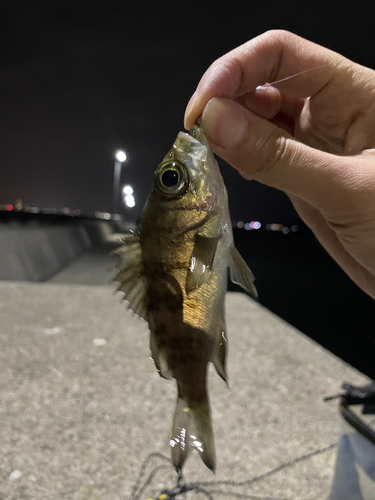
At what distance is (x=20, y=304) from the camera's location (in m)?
3.91

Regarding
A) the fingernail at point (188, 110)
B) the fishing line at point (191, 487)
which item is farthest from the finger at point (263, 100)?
the fishing line at point (191, 487)

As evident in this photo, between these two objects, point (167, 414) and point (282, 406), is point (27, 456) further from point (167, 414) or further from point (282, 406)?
point (282, 406)

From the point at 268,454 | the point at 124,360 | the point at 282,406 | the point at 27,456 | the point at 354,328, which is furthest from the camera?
the point at 354,328

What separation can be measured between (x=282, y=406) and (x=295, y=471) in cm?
52

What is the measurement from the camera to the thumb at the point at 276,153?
37.9 inches

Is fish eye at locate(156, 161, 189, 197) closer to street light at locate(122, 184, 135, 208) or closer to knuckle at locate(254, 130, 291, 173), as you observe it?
street light at locate(122, 184, 135, 208)

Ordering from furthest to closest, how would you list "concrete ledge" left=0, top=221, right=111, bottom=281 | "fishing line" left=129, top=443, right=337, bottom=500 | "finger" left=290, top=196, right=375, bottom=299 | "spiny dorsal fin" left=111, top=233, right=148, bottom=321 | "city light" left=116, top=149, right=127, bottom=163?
"concrete ledge" left=0, top=221, right=111, bottom=281, "fishing line" left=129, top=443, right=337, bottom=500, "finger" left=290, top=196, right=375, bottom=299, "city light" left=116, top=149, right=127, bottom=163, "spiny dorsal fin" left=111, top=233, right=148, bottom=321

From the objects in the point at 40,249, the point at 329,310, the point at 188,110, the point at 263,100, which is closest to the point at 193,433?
the point at 188,110

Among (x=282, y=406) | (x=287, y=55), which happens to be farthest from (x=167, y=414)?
(x=287, y=55)

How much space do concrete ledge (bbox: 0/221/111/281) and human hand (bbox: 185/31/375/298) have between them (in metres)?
3.15

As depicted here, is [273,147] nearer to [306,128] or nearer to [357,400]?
[306,128]

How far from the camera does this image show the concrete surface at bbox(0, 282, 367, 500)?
1.84m

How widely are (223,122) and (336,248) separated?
901 mm


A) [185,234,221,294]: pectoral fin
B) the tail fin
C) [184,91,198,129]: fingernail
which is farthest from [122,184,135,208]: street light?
the tail fin
